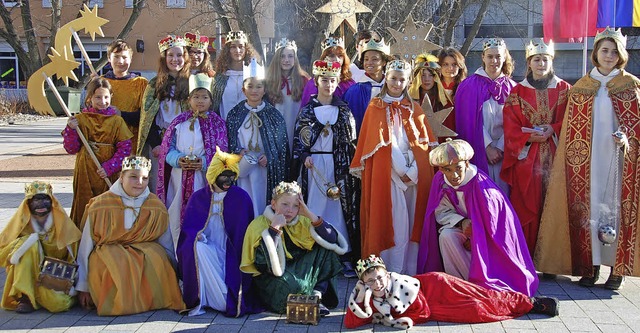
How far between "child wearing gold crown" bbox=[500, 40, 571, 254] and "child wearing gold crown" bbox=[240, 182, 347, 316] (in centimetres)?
174

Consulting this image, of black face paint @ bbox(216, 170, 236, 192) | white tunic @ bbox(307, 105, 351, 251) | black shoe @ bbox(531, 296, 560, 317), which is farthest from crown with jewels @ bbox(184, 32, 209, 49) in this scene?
black shoe @ bbox(531, 296, 560, 317)

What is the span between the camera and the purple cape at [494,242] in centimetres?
531

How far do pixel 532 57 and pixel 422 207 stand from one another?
158cm

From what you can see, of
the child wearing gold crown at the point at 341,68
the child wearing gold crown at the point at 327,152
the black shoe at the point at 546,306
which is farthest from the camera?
the child wearing gold crown at the point at 341,68

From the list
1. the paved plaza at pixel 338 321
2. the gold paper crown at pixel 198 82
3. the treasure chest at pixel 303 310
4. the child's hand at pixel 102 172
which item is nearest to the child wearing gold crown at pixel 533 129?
the paved plaza at pixel 338 321

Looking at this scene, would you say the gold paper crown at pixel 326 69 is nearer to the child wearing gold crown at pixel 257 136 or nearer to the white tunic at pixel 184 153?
the child wearing gold crown at pixel 257 136

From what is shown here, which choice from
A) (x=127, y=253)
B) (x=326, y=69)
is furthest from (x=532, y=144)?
(x=127, y=253)

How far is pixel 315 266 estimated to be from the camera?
214 inches

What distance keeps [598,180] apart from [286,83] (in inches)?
109

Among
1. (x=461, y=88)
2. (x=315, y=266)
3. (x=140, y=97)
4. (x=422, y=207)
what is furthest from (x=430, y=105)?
(x=140, y=97)

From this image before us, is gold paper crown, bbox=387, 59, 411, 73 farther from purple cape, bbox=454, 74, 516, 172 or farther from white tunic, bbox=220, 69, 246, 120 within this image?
white tunic, bbox=220, 69, 246, 120

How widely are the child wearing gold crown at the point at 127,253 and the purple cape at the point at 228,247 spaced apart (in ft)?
0.41

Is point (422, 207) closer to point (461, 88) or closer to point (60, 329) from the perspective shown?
point (461, 88)

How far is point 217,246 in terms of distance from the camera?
5.51 metres
